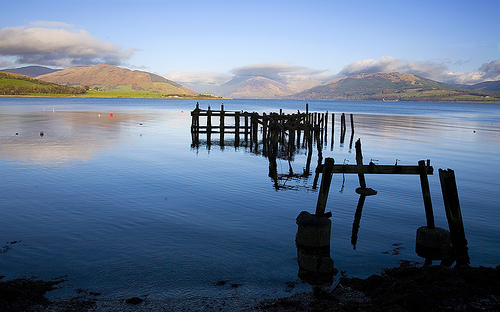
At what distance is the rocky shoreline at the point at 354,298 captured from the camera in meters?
7.00

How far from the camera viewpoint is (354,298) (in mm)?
7801

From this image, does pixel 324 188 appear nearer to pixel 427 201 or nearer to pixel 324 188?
pixel 324 188

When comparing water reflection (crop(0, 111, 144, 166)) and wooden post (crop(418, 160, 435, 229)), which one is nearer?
wooden post (crop(418, 160, 435, 229))

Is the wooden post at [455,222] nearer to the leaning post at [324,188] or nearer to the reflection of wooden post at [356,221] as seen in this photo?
the reflection of wooden post at [356,221]

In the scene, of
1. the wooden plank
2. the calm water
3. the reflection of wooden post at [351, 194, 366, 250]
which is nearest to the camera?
the calm water

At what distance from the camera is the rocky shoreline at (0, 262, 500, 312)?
7.00m

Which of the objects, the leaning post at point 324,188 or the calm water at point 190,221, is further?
the leaning post at point 324,188

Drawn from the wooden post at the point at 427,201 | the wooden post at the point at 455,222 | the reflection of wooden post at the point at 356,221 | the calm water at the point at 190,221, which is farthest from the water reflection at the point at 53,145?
A: the wooden post at the point at 455,222

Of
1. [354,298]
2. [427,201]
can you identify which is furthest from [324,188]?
[427,201]

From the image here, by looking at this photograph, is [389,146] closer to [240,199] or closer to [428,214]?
[240,199]

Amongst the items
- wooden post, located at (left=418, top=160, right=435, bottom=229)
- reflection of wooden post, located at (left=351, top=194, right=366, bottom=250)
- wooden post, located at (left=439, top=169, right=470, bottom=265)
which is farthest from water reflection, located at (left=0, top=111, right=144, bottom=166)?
wooden post, located at (left=439, top=169, right=470, bottom=265)

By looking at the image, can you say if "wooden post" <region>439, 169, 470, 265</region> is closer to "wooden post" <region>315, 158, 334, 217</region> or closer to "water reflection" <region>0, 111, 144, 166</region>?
"wooden post" <region>315, 158, 334, 217</region>

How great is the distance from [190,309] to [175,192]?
969 cm

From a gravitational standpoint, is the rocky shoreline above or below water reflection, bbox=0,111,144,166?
below
